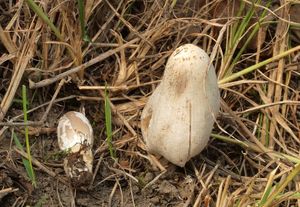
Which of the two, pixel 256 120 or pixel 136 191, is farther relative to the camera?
pixel 256 120

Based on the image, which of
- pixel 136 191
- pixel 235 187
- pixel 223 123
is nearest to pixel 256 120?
pixel 223 123

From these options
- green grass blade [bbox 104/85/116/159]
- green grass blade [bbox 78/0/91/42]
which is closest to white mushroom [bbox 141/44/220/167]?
green grass blade [bbox 104/85/116/159]

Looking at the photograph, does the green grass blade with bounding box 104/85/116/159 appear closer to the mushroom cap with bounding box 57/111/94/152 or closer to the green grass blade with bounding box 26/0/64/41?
the mushroom cap with bounding box 57/111/94/152

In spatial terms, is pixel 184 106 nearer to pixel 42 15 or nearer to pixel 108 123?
pixel 108 123

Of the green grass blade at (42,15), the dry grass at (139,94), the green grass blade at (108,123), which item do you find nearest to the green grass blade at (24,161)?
the dry grass at (139,94)

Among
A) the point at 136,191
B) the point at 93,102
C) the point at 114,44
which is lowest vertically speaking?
the point at 136,191

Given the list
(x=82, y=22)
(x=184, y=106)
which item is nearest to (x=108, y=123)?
(x=184, y=106)

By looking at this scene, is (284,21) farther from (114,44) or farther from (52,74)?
(52,74)
